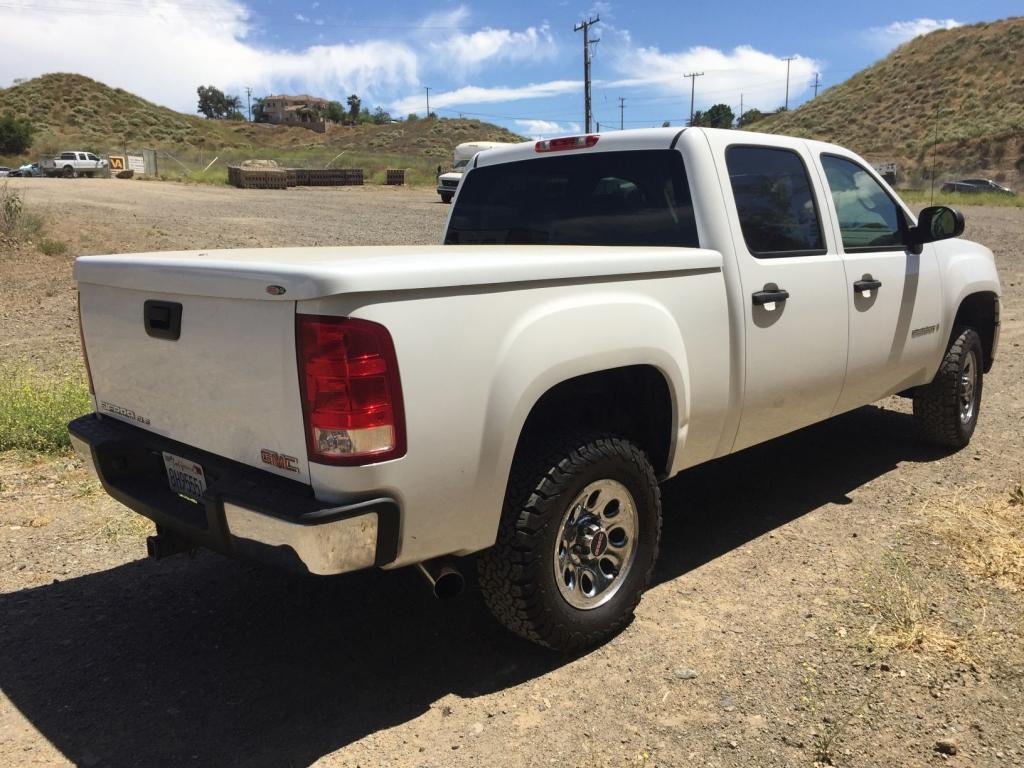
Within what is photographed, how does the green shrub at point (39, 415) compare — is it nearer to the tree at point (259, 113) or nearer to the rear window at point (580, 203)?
the rear window at point (580, 203)

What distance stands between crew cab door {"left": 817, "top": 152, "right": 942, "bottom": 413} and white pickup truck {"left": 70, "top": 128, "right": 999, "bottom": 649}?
0.08ft

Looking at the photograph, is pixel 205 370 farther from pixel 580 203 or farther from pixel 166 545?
pixel 580 203

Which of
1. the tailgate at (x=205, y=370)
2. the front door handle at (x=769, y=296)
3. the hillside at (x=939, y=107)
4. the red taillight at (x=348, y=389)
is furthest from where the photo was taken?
the hillside at (x=939, y=107)

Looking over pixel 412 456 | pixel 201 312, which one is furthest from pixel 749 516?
pixel 201 312

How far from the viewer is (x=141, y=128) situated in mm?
76938

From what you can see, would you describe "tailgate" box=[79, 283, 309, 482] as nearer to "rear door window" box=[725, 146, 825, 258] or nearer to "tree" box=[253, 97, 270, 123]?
"rear door window" box=[725, 146, 825, 258]

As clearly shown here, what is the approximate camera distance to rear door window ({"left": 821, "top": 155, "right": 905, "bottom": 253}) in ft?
15.0

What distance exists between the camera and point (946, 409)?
18.1 feet

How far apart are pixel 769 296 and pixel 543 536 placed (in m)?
1.61

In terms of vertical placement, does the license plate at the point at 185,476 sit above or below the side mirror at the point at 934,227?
below

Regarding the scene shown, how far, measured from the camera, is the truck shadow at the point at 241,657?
2.86 meters

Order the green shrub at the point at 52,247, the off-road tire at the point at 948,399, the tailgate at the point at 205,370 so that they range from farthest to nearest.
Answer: the green shrub at the point at 52,247
the off-road tire at the point at 948,399
the tailgate at the point at 205,370

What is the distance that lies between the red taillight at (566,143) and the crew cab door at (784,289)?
2.20 ft

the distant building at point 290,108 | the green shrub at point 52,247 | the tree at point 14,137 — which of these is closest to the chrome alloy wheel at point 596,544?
the green shrub at point 52,247
